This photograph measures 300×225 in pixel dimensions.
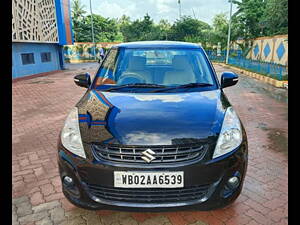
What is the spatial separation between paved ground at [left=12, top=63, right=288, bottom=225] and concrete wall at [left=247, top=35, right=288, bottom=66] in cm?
1094

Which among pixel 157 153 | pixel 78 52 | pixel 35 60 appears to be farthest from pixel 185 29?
pixel 157 153

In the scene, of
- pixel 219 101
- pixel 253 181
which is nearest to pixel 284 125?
pixel 253 181

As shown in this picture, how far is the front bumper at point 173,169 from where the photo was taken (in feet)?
6.00

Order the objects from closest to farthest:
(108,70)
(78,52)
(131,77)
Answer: (131,77) → (108,70) → (78,52)

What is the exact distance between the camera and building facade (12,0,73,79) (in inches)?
480

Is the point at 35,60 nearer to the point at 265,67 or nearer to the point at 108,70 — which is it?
the point at 265,67

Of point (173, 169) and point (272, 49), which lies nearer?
point (173, 169)

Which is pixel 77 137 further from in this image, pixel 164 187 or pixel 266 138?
pixel 266 138

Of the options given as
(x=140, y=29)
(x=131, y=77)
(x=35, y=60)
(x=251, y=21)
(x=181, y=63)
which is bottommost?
(x=131, y=77)

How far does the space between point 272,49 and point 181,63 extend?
53.1 ft

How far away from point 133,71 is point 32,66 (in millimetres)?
12839

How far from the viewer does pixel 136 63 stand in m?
3.20

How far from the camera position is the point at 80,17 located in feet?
142

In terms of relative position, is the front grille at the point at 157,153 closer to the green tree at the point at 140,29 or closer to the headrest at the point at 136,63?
the headrest at the point at 136,63
